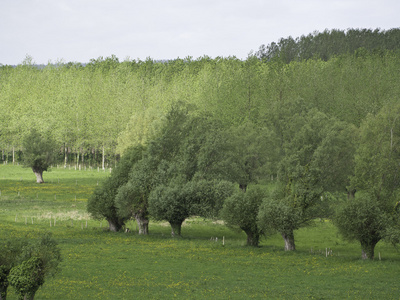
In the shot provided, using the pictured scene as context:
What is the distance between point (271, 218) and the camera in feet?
193

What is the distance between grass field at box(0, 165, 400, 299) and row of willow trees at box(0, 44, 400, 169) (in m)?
42.8

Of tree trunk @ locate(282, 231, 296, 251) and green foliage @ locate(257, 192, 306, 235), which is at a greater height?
green foliage @ locate(257, 192, 306, 235)

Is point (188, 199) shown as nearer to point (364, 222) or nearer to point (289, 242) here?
point (289, 242)

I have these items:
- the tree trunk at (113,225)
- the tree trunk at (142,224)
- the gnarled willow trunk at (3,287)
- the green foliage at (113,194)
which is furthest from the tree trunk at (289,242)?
the gnarled willow trunk at (3,287)

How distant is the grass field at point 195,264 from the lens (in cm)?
4072

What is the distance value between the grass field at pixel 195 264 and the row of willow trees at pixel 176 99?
4280cm

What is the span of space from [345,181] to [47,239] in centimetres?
6170

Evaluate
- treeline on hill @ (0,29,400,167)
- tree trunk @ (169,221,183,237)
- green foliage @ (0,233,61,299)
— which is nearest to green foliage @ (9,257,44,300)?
green foliage @ (0,233,61,299)

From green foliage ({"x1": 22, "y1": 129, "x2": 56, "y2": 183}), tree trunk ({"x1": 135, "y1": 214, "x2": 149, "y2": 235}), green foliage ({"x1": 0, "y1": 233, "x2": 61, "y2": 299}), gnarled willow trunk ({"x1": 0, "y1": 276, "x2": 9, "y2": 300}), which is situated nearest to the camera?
green foliage ({"x1": 0, "y1": 233, "x2": 61, "y2": 299})

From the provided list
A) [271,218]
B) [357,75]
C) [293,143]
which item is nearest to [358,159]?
[293,143]

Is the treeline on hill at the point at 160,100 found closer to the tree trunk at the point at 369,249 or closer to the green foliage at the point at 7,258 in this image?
the tree trunk at the point at 369,249

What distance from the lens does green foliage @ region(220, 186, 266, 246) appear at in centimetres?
6212

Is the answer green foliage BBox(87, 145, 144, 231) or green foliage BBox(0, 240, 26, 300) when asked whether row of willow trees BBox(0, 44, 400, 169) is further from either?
green foliage BBox(0, 240, 26, 300)

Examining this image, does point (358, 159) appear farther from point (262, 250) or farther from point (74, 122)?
point (74, 122)
